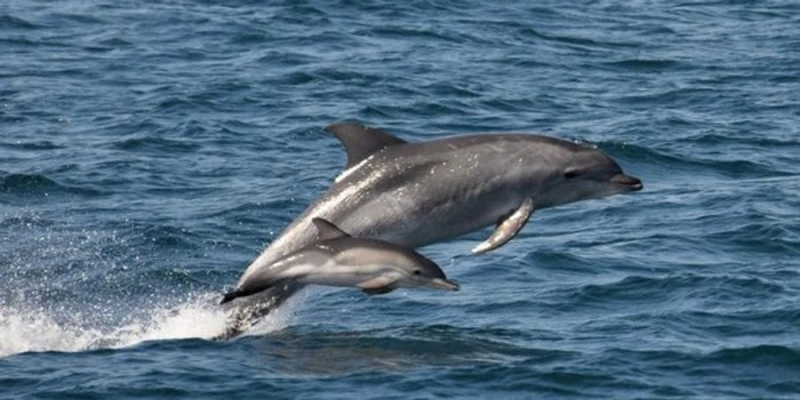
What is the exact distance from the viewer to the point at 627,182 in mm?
15148

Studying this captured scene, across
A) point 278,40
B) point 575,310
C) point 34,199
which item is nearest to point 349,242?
point 575,310

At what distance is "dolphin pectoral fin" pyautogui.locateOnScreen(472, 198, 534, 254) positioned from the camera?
14.3m

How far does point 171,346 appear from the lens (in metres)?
15.3

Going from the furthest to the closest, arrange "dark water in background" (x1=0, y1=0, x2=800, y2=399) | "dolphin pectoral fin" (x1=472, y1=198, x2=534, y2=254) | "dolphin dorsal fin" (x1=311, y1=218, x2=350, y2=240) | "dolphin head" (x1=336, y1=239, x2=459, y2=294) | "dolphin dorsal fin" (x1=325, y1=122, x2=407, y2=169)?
"dark water in background" (x1=0, y1=0, x2=800, y2=399)
"dolphin dorsal fin" (x1=325, y1=122, x2=407, y2=169)
"dolphin pectoral fin" (x1=472, y1=198, x2=534, y2=254)
"dolphin dorsal fin" (x1=311, y1=218, x2=350, y2=240)
"dolphin head" (x1=336, y1=239, x2=459, y2=294)

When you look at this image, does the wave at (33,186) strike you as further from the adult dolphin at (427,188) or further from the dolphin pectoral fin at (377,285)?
the dolphin pectoral fin at (377,285)

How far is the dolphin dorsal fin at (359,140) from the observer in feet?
48.1

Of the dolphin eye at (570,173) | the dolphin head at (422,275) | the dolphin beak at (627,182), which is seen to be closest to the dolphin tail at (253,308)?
the dolphin head at (422,275)

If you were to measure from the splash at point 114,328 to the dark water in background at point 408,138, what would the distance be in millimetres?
32

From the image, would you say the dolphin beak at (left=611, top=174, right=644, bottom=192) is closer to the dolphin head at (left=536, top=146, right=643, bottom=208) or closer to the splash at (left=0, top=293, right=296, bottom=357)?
the dolphin head at (left=536, top=146, right=643, bottom=208)

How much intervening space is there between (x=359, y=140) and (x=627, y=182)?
6.61ft

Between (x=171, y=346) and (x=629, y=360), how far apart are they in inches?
133

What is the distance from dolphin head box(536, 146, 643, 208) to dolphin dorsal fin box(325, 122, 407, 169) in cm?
116

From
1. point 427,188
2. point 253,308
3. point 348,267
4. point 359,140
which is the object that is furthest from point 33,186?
point 348,267

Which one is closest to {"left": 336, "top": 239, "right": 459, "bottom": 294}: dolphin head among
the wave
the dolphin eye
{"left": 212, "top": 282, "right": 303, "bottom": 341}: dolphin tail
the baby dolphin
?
the baby dolphin
